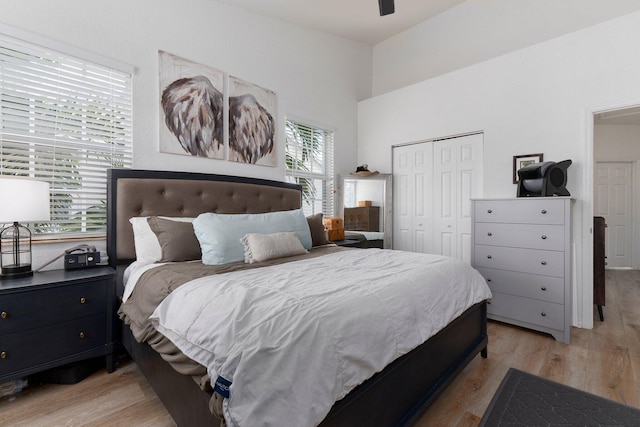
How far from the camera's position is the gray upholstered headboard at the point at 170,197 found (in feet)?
7.64

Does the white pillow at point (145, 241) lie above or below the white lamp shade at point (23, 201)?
below

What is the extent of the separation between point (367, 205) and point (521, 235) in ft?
6.54

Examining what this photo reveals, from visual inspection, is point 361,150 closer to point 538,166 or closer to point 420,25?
point 420,25

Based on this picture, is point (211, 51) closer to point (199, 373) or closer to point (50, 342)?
point (50, 342)

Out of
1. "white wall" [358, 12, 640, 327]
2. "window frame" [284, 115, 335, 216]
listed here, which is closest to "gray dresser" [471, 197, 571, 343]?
"white wall" [358, 12, 640, 327]

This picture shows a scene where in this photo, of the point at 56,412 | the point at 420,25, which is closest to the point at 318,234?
the point at 56,412

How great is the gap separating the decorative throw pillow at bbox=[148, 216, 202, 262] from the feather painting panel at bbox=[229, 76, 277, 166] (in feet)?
3.68

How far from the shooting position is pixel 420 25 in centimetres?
445

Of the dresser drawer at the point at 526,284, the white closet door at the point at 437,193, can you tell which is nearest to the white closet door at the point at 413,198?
the white closet door at the point at 437,193

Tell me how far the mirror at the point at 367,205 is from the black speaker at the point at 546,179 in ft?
5.72

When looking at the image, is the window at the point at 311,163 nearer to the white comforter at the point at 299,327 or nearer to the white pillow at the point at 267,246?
the white pillow at the point at 267,246

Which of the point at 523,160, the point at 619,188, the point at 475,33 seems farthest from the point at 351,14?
the point at 619,188

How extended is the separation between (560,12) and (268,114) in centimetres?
358

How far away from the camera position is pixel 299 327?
1017 millimetres
